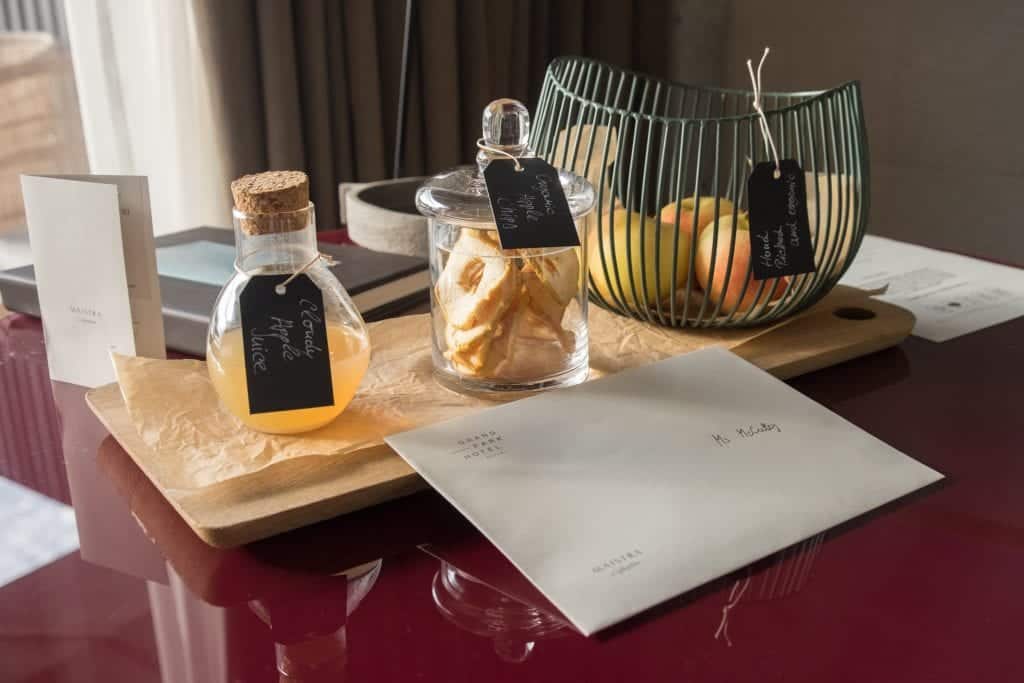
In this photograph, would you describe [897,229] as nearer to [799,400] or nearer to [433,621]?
[799,400]

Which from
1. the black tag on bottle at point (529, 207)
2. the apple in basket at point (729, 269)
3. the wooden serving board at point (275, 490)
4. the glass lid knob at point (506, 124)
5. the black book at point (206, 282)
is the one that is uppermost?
the glass lid knob at point (506, 124)

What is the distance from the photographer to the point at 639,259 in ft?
2.70

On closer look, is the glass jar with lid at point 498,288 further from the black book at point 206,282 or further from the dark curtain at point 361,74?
the dark curtain at point 361,74

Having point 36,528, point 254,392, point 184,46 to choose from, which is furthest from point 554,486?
point 184,46

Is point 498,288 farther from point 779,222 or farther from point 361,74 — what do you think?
point 361,74

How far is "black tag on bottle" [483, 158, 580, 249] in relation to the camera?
0.65 meters

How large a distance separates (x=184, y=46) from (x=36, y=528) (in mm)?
1335

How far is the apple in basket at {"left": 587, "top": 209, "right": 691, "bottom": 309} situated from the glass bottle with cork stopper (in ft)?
0.90

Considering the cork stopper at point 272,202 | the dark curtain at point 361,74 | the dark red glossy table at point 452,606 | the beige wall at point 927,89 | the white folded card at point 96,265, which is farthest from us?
the beige wall at point 927,89

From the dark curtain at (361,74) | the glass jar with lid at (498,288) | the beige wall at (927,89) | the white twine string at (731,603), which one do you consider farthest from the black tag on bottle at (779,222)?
the beige wall at (927,89)

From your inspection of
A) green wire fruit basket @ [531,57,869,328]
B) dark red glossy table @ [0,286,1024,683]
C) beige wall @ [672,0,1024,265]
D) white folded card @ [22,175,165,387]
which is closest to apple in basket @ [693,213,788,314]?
green wire fruit basket @ [531,57,869,328]

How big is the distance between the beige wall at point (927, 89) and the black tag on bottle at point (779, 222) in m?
1.80

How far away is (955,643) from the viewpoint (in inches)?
19.4

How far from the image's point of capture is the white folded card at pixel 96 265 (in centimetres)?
71
